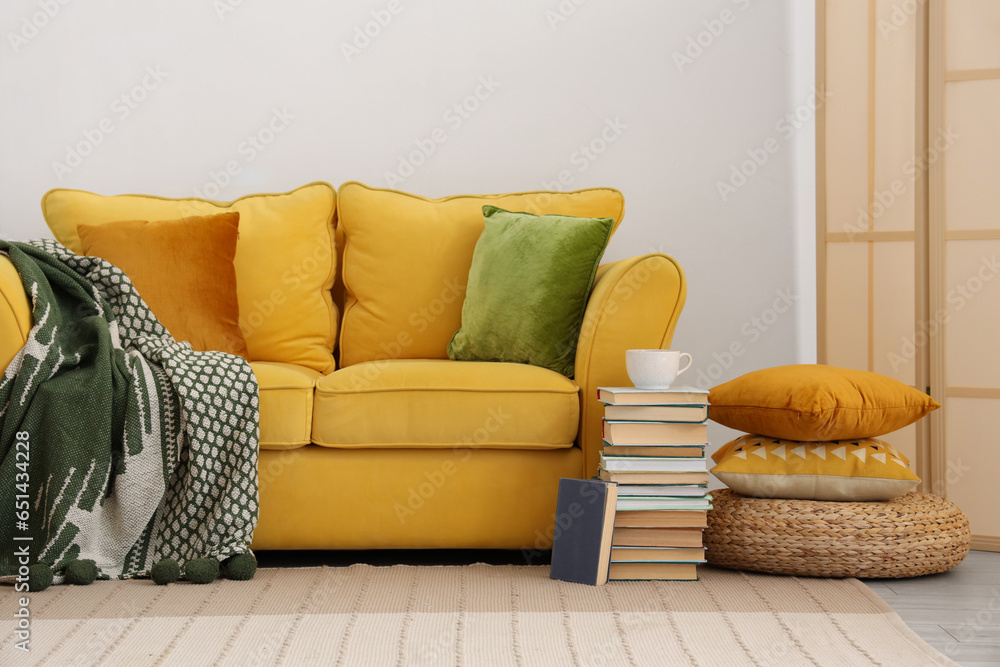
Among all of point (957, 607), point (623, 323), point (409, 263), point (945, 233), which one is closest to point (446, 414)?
point (623, 323)

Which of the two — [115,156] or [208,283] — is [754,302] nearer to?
[208,283]

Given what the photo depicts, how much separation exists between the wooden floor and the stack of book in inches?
17.4

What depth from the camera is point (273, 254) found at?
245 centimetres

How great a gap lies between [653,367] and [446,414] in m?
0.51

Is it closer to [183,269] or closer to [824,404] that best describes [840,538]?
[824,404]

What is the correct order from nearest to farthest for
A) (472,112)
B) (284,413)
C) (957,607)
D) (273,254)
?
1. (957,607)
2. (284,413)
3. (273,254)
4. (472,112)

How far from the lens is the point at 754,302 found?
287cm

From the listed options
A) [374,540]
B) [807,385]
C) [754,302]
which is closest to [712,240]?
[754,302]

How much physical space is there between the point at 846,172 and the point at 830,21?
53cm

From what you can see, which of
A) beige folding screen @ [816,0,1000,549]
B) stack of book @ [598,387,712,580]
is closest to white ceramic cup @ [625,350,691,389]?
stack of book @ [598,387,712,580]

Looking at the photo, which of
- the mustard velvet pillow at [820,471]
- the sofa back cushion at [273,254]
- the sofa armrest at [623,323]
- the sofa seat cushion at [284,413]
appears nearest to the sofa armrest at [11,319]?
the sofa seat cushion at [284,413]

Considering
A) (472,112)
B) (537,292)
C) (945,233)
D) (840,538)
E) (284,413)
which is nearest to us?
(840,538)

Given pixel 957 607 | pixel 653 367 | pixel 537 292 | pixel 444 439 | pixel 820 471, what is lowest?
pixel 957 607

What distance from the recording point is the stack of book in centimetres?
179
